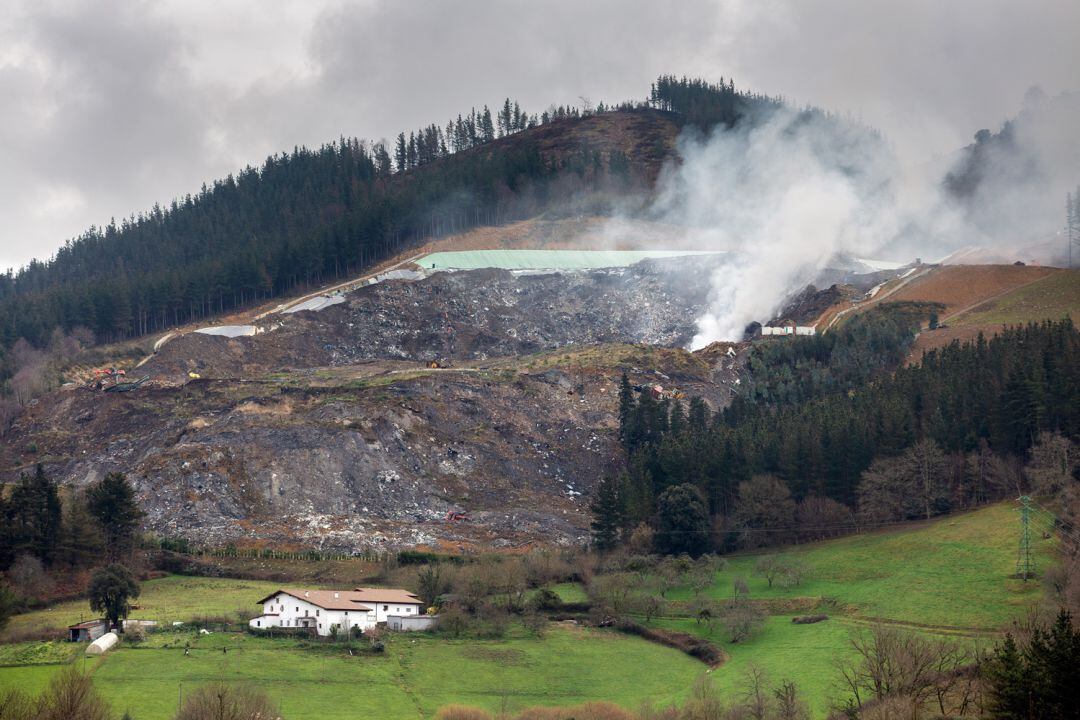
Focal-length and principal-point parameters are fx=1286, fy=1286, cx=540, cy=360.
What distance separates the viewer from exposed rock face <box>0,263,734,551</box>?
10462 cm

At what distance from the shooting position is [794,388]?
127m

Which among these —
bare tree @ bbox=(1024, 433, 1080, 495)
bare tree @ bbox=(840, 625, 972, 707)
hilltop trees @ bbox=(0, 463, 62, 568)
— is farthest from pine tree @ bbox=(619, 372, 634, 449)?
bare tree @ bbox=(840, 625, 972, 707)

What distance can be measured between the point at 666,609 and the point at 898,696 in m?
29.7

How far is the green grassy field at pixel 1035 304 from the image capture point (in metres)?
137

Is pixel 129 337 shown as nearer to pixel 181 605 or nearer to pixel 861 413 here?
pixel 181 605

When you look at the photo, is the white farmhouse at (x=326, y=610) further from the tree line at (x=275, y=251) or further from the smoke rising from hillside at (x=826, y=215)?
the smoke rising from hillside at (x=826, y=215)

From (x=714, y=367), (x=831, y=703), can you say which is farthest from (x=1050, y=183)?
(x=831, y=703)

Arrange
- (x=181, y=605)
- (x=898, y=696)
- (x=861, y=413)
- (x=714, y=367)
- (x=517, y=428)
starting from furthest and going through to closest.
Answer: (x=714, y=367)
(x=517, y=428)
(x=861, y=413)
(x=181, y=605)
(x=898, y=696)

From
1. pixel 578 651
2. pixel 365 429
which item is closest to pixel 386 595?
pixel 578 651

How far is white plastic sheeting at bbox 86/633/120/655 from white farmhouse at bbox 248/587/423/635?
8348mm

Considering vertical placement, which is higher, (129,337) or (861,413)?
(129,337)

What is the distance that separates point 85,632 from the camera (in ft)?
247

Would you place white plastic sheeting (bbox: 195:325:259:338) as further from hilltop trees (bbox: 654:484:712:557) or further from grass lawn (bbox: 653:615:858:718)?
grass lawn (bbox: 653:615:858:718)

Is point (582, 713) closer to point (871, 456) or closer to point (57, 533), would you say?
point (871, 456)
